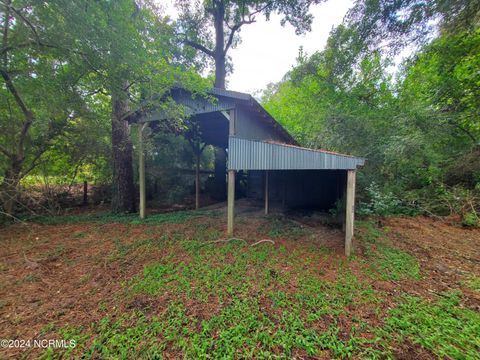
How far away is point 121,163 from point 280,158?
5.90 m

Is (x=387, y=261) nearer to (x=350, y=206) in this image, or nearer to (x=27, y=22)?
(x=350, y=206)

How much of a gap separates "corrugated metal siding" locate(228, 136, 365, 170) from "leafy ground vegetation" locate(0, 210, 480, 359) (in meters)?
1.80

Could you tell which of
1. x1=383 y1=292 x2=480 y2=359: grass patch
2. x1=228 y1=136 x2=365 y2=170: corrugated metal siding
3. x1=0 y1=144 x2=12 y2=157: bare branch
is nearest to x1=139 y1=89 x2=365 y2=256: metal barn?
x1=228 y1=136 x2=365 y2=170: corrugated metal siding

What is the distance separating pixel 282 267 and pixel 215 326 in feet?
5.40

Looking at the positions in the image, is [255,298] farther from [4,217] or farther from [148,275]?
[4,217]

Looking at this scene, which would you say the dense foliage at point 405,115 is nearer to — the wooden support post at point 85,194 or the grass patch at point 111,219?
the grass patch at point 111,219

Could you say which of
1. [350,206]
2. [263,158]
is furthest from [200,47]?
[350,206]

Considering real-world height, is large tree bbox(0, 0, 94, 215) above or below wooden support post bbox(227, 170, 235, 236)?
above

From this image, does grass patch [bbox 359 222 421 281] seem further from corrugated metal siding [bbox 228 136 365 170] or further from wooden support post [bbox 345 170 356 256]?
corrugated metal siding [bbox 228 136 365 170]

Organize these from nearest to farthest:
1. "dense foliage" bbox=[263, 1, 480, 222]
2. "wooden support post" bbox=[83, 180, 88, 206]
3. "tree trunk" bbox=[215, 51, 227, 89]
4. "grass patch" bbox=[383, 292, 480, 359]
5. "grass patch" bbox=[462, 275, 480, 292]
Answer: "grass patch" bbox=[383, 292, 480, 359]
"grass patch" bbox=[462, 275, 480, 292]
"dense foliage" bbox=[263, 1, 480, 222]
"wooden support post" bbox=[83, 180, 88, 206]
"tree trunk" bbox=[215, 51, 227, 89]

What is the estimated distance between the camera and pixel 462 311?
2.26 metres

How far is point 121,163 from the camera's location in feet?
22.1

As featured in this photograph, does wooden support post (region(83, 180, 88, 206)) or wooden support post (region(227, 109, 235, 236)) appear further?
wooden support post (region(83, 180, 88, 206))

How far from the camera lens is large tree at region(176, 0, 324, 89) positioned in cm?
1036
